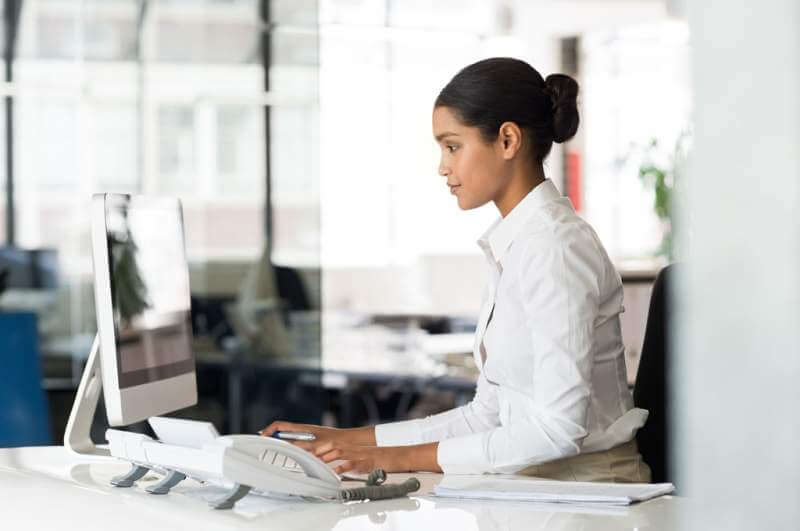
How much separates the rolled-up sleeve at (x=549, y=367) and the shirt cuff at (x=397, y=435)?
32 cm

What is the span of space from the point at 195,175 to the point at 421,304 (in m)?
4.38

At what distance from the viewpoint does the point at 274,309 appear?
16.9 feet

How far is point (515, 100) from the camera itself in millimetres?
2150

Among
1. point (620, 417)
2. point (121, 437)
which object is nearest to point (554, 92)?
point (620, 417)

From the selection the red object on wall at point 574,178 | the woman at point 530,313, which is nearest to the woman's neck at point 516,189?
the woman at point 530,313

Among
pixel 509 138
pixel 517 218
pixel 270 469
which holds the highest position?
pixel 509 138

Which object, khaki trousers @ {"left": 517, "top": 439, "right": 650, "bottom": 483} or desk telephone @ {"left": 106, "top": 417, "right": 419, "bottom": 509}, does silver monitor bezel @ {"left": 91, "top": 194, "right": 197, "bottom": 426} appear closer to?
desk telephone @ {"left": 106, "top": 417, "right": 419, "bottom": 509}

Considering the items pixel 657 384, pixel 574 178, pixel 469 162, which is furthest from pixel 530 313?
pixel 574 178

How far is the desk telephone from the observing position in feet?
5.08

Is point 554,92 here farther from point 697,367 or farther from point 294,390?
point 294,390

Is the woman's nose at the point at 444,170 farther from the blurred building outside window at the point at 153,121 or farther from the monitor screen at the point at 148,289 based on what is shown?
the blurred building outside window at the point at 153,121

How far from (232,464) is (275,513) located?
0.09 metres

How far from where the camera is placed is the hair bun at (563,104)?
7.10 feet

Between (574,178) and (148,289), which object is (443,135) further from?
(574,178)
